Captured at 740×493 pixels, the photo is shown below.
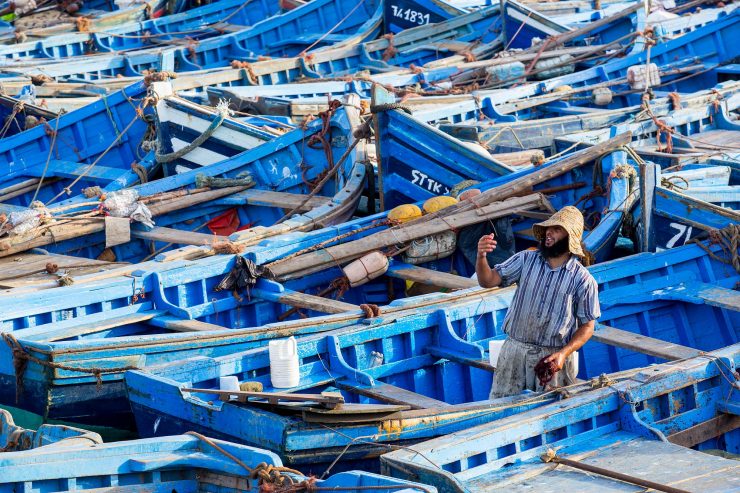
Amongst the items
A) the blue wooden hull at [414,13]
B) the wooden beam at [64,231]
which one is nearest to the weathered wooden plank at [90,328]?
the wooden beam at [64,231]

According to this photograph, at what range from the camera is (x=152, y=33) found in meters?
Answer: 22.0

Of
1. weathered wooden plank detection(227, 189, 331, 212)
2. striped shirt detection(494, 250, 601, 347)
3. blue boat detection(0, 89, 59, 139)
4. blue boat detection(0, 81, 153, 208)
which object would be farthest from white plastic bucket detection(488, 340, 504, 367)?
blue boat detection(0, 89, 59, 139)

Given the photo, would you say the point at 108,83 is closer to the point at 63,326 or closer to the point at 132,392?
the point at 63,326

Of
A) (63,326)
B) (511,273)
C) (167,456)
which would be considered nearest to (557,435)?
(511,273)

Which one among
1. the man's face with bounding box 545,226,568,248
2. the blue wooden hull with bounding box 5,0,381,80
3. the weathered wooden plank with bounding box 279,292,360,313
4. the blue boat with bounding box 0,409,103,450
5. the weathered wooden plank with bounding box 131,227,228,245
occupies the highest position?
the blue wooden hull with bounding box 5,0,381,80

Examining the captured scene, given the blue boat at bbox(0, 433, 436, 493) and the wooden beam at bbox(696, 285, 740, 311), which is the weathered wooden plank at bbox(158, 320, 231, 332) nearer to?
the blue boat at bbox(0, 433, 436, 493)

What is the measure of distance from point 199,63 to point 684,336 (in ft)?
39.3

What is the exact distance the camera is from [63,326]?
930 centimetres

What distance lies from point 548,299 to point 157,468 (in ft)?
7.48

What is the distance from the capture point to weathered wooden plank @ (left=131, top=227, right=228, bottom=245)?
11.6 meters

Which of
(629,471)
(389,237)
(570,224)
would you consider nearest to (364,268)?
(389,237)

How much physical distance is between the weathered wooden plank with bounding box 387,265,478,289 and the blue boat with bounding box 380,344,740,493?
2.34 meters

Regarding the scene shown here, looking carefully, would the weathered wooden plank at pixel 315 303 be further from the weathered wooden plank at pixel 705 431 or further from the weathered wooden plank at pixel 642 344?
the weathered wooden plank at pixel 705 431

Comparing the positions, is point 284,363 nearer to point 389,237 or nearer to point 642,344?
point 642,344
